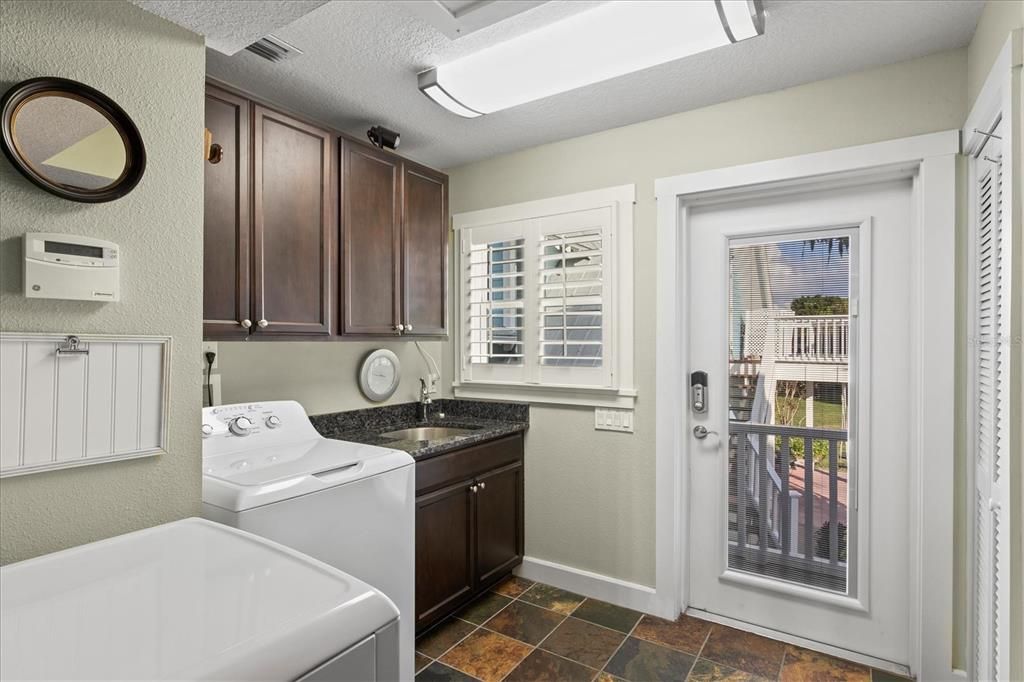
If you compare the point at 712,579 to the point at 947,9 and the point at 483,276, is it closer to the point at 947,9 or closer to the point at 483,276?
the point at 483,276

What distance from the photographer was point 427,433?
298cm

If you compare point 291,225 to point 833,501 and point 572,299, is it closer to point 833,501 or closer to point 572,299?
point 572,299

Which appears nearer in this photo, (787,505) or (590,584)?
(787,505)

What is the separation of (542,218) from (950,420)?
1945mm

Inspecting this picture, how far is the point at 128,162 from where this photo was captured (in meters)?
1.27

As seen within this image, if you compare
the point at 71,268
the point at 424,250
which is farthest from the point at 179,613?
the point at 424,250

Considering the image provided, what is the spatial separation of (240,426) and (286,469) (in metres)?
0.37

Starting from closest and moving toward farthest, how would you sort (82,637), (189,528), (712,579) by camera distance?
(82,637), (189,528), (712,579)

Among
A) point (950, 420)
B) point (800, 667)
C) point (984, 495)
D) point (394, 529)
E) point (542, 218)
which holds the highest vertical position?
point (542, 218)

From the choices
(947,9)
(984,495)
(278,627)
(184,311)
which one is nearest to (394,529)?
(184,311)

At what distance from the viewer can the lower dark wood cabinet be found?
237 cm

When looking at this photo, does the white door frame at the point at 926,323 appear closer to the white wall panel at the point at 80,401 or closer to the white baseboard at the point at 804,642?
the white baseboard at the point at 804,642

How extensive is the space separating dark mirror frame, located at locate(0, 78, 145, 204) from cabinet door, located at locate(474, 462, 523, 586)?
189cm

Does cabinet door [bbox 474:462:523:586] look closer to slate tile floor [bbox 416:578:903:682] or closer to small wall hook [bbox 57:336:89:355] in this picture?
slate tile floor [bbox 416:578:903:682]
